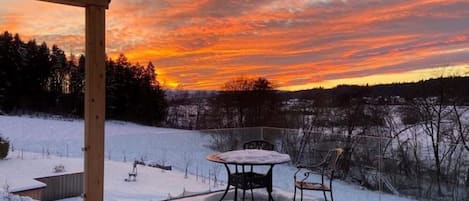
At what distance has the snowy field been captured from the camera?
505cm

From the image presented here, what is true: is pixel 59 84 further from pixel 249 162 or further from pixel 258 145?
pixel 249 162

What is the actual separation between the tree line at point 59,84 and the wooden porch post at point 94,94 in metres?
5.61

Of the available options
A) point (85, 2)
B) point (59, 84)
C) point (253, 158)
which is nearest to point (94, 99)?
point (85, 2)

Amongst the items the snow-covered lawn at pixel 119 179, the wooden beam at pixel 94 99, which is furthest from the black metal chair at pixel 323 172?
the wooden beam at pixel 94 99

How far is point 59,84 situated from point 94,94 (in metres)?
7.09

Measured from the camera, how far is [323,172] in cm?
477

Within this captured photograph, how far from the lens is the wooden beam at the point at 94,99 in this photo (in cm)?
314

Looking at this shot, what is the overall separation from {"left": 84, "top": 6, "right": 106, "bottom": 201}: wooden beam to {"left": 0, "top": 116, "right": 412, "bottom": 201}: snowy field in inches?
65.5

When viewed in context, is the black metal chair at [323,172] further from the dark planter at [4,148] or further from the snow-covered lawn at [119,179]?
the dark planter at [4,148]

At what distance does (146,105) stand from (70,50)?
204 centimetres

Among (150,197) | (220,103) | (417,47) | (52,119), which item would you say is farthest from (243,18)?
(52,119)

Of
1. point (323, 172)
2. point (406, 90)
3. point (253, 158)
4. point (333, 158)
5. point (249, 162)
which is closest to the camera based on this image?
point (249, 162)

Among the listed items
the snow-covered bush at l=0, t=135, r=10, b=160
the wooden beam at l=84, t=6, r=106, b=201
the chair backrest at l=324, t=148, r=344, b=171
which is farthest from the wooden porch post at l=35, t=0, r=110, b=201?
the snow-covered bush at l=0, t=135, r=10, b=160

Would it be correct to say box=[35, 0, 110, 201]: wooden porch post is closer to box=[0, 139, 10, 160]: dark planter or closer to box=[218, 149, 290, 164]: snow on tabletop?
box=[218, 149, 290, 164]: snow on tabletop
